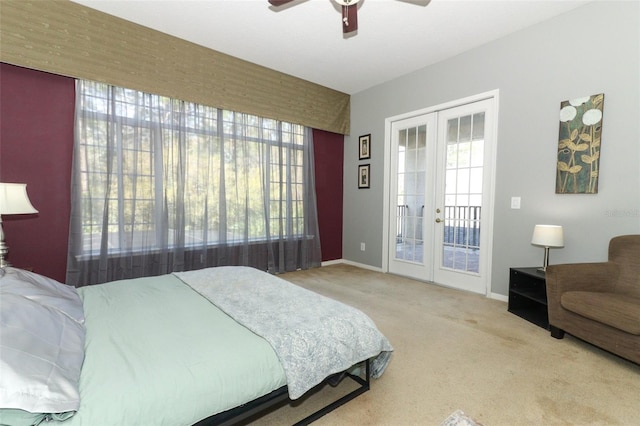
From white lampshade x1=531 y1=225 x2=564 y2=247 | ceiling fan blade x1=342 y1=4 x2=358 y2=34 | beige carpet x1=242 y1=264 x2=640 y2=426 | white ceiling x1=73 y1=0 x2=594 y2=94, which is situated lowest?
beige carpet x1=242 y1=264 x2=640 y2=426

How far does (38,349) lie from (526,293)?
11.5ft

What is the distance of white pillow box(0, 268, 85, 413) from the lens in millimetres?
892

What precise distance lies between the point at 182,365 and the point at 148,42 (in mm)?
3472

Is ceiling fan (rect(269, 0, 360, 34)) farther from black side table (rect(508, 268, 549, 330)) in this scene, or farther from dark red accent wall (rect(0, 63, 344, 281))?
black side table (rect(508, 268, 549, 330))

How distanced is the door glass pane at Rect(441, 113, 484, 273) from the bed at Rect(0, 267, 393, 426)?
243 centimetres

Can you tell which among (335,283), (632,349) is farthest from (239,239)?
(632,349)

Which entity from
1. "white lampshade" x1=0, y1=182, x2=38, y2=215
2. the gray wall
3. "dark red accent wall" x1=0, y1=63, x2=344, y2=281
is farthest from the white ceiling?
"white lampshade" x1=0, y1=182, x2=38, y2=215

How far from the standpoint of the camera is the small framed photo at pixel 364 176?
16.3ft

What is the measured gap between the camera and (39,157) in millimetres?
2932

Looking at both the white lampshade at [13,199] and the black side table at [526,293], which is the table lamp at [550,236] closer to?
the black side table at [526,293]

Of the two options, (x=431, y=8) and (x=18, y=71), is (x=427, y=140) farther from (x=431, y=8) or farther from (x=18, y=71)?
(x=18, y=71)

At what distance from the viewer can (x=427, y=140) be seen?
4.16 m

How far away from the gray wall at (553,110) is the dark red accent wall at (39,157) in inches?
164

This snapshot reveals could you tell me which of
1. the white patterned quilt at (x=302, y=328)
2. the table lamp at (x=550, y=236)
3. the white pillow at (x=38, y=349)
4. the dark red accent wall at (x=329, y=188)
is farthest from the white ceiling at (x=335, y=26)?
the white pillow at (x=38, y=349)
